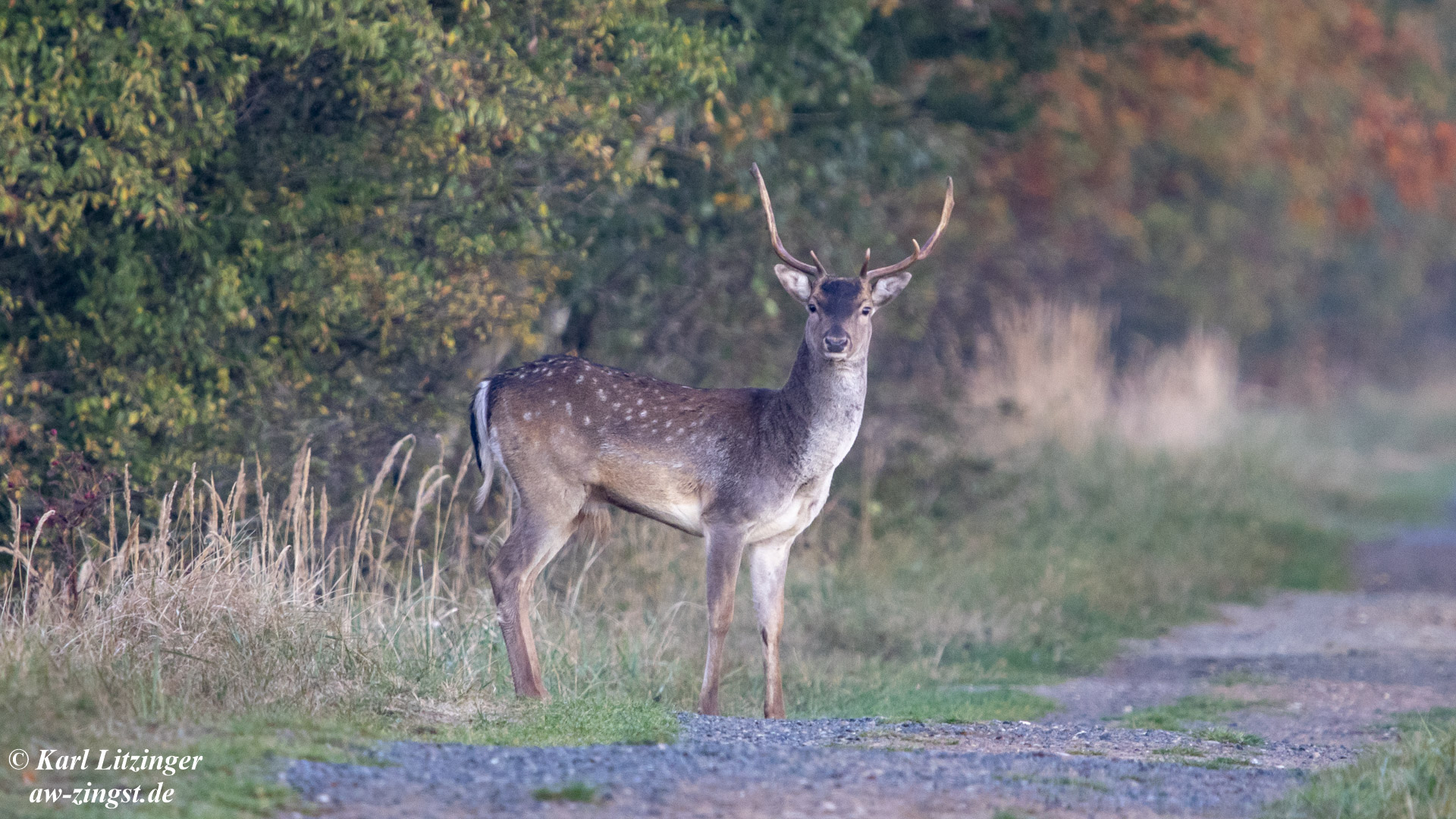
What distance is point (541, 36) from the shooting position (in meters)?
10.3

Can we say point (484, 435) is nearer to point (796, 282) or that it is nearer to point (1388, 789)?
point (796, 282)

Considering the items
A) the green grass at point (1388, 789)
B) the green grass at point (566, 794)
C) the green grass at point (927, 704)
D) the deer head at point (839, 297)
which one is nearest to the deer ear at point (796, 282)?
the deer head at point (839, 297)

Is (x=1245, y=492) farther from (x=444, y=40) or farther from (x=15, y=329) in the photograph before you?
(x=15, y=329)

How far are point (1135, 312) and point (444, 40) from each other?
19.4 metres

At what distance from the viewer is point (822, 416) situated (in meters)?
8.73

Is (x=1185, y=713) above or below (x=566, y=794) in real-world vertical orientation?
below

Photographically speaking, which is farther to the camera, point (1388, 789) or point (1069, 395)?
point (1069, 395)

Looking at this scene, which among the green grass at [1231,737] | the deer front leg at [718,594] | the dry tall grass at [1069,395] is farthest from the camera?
the dry tall grass at [1069,395]

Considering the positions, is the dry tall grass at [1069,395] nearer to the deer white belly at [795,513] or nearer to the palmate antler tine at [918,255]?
the palmate antler tine at [918,255]

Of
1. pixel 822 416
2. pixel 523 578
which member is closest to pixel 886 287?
pixel 822 416

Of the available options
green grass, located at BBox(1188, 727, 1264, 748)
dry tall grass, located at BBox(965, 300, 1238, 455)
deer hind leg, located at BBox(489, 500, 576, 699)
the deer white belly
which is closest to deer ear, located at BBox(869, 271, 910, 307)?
the deer white belly

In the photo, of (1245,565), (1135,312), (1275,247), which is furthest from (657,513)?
(1275,247)

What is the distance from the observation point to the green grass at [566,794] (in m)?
5.53

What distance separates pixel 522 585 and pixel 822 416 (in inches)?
69.7
